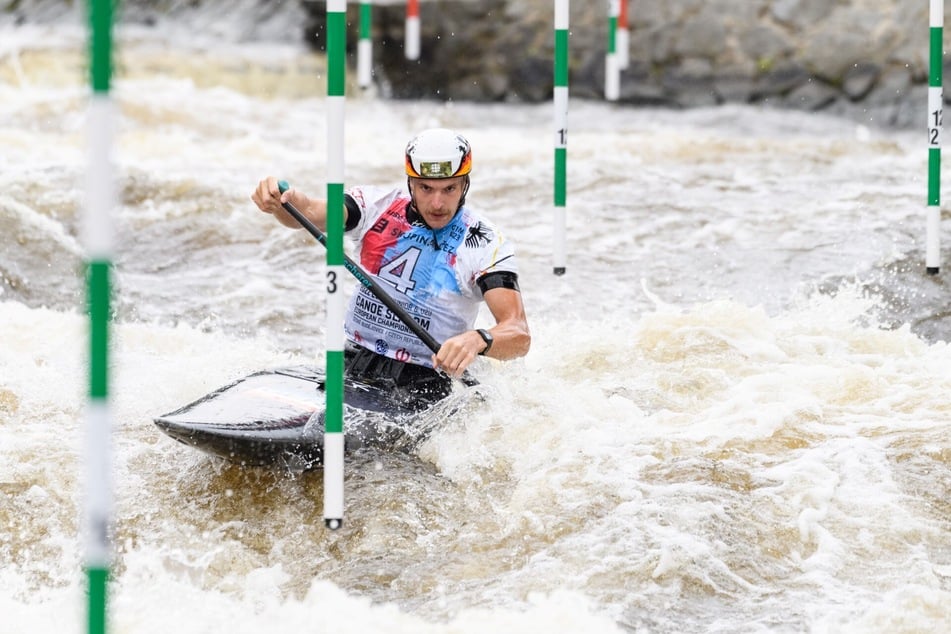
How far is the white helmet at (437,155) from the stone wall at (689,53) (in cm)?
790

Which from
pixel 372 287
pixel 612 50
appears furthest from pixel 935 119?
pixel 612 50

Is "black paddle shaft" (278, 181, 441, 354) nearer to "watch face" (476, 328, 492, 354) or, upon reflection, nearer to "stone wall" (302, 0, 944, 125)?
"watch face" (476, 328, 492, 354)

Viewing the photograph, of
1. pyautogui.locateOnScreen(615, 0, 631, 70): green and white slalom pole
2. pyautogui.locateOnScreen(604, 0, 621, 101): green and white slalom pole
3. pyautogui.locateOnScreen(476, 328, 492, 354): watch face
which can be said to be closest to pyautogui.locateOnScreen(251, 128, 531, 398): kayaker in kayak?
pyautogui.locateOnScreen(476, 328, 492, 354): watch face

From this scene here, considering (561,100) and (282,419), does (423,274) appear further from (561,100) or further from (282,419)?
(561,100)

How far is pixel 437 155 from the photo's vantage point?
13.7 ft

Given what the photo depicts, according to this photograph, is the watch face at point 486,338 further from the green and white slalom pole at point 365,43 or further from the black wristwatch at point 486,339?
the green and white slalom pole at point 365,43

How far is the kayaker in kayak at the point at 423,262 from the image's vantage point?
4219 millimetres

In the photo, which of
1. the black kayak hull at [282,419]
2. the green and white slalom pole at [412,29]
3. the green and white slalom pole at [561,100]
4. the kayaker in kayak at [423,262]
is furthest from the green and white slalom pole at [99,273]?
the green and white slalom pole at [412,29]

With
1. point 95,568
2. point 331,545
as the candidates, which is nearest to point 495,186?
point 331,545

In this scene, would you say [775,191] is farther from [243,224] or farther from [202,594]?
[202,594]

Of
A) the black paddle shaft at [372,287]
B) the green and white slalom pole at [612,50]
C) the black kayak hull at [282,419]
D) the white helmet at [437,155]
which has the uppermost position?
the green and white slalom pole at [612,50]

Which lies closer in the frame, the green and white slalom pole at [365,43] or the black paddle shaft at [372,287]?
the black paddle shaft at [372,287]

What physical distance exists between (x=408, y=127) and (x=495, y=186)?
2900mm

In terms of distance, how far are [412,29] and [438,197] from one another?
28.9 feet
